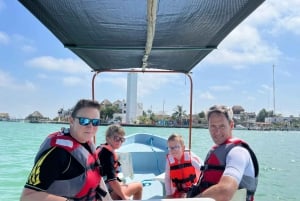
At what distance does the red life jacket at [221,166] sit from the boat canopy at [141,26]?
99 cm

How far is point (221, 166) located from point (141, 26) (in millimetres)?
1476

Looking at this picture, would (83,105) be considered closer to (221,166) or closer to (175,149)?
(221,166)

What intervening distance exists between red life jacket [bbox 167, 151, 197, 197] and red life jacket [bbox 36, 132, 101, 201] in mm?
1446

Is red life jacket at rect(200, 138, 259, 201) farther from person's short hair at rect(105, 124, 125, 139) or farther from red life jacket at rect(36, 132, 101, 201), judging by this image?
person's short hair at rect(105, 124, 125, 139)

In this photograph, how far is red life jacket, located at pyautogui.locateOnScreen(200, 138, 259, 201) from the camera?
78.8 inches

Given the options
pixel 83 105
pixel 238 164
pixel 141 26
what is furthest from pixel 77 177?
pixel 141 26

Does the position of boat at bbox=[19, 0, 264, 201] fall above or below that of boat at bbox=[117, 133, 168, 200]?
above

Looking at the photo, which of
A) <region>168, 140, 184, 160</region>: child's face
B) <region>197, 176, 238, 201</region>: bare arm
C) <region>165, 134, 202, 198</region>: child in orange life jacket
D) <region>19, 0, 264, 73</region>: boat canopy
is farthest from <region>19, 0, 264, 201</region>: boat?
<region>197, 176, 238, 201</region>: bare arm

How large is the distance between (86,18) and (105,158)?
1.26 meters

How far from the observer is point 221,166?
2.05 metres

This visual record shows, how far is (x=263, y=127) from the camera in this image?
9506 cm

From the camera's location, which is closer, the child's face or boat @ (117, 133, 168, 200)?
the child's face

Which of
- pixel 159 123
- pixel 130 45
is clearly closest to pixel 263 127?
pixel 159 123

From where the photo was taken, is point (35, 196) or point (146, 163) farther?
point (146, 163)
